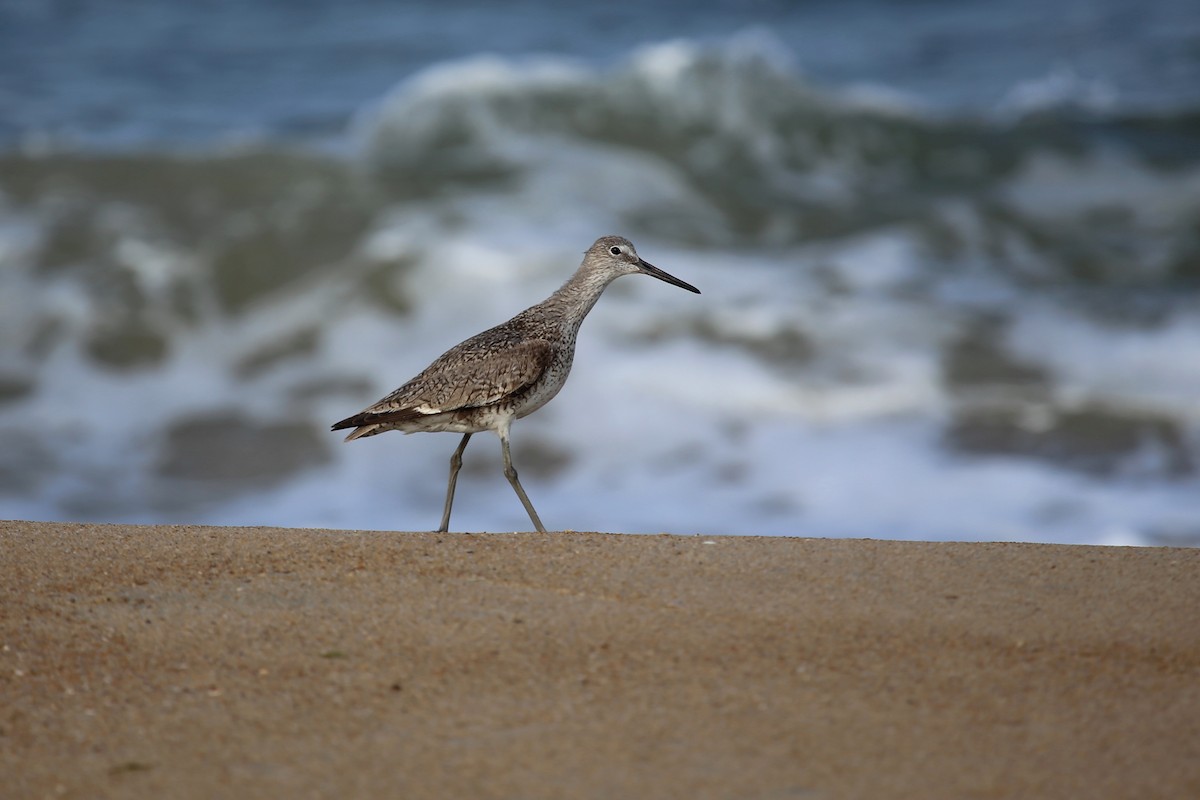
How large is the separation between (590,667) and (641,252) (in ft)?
33.7

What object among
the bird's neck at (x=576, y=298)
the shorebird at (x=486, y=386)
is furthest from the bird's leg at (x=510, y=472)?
the bird's neck at (x=576, y=298)

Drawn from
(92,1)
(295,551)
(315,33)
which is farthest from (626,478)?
(92,1)

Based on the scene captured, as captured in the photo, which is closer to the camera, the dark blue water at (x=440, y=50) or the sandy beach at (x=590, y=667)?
the sandy beach at (x=590, y=667)

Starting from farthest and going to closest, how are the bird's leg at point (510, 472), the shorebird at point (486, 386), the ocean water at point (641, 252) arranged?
the ocean water at point (641, 252) < the bird's leg at point (510, 472) < the shorebird at point (486, 386)

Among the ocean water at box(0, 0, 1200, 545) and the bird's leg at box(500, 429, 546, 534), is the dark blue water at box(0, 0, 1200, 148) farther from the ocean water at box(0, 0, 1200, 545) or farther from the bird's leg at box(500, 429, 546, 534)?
the bird's leg at box(500, 429, 546, 534)

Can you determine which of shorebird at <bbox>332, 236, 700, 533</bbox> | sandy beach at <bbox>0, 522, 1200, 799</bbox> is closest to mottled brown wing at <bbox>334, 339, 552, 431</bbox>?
shorebird at <bbox>332, 236, 700, 533</bbox>

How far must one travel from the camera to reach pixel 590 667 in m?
3.92

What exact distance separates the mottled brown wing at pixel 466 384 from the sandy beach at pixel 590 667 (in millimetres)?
1044

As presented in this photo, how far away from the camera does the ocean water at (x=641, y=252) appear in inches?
408

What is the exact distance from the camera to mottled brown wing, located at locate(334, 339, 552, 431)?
607 cm

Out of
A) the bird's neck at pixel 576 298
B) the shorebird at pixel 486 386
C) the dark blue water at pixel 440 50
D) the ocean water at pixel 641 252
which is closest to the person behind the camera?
the shorebird at pixel 486 386

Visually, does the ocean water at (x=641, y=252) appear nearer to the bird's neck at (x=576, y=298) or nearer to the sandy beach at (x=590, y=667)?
the bird's neck at (x=576, y=298)

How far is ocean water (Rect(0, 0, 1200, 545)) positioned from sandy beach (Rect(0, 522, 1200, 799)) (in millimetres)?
4776

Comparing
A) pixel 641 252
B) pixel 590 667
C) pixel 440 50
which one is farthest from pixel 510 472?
pixel 440 50
